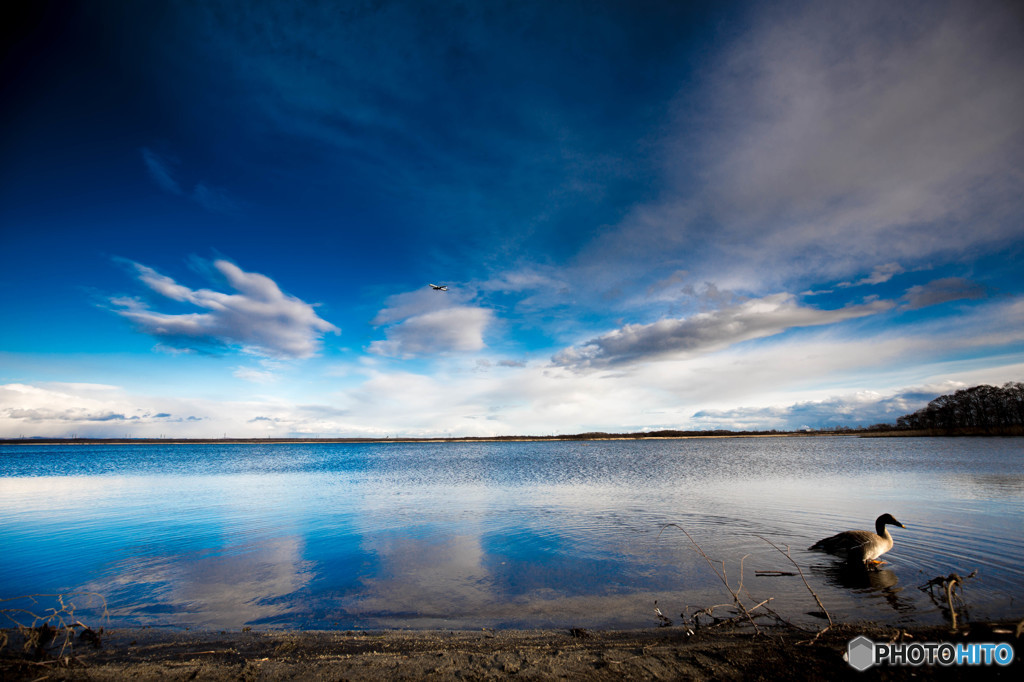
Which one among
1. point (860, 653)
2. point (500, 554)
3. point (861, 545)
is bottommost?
point (500, 554)

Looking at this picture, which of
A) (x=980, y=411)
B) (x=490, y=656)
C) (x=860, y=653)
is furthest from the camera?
(x=980, y=411)

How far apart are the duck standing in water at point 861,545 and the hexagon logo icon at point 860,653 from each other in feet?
19.3

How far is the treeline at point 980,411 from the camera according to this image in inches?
3681

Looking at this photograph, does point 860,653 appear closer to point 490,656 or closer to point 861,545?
point 490,656

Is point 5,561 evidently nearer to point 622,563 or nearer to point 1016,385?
point 622,563

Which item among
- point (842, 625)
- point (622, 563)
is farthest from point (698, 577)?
point (842, 625)

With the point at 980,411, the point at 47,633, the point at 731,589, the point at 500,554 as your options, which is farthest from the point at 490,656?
the point at 980,411

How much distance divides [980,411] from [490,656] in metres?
144

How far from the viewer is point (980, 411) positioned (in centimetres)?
9981

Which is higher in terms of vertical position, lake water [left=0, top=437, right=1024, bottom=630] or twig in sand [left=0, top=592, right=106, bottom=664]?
twig in sand [left=0, top=592, right=106, bottom=664]

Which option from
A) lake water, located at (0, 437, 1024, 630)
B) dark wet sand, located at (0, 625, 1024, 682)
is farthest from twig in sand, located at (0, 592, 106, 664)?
lake water, located at (0, 437, 1024, 630)

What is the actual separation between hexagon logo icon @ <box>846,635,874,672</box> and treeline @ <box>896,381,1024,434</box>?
130 m

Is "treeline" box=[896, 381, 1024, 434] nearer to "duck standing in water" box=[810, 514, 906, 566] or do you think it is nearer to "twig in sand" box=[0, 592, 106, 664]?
"duck standing in water" box=[810, 514, 906, 566]

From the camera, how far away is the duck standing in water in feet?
33.4
